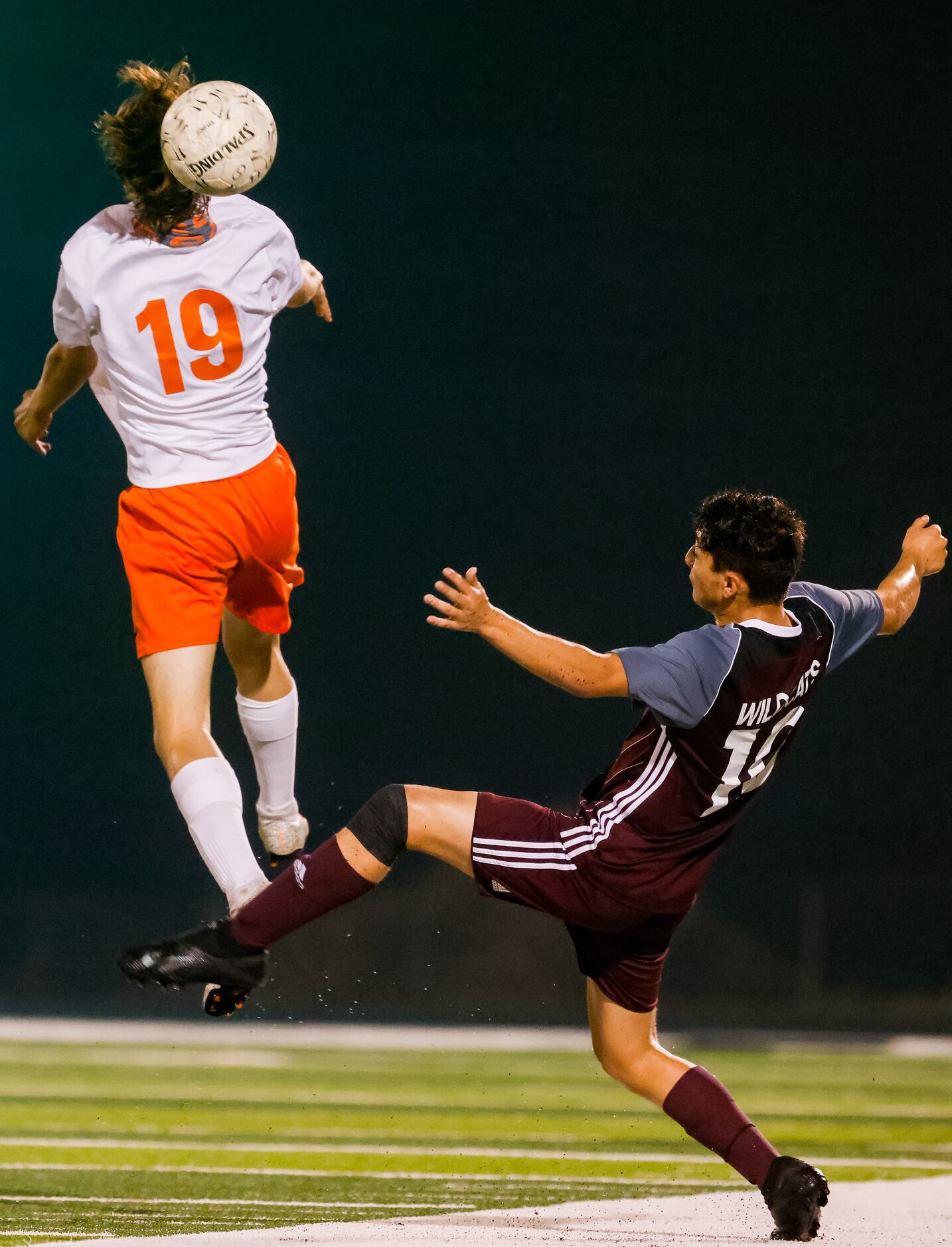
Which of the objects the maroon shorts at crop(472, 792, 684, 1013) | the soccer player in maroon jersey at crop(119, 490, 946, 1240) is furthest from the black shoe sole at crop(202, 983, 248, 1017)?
the maroon shorts at crop(472, 792, 684, 1013)

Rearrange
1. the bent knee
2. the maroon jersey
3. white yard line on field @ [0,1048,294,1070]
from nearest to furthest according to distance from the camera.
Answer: the maroon jersey, the bent knee, white yard line on field @ [0,1048,294,1070]

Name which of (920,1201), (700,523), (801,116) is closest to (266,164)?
(700,523)

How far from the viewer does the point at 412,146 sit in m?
8.08

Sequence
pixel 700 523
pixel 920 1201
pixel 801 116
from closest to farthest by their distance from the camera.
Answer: pixel 700 523, pixel 920 1201, pixel 801 116

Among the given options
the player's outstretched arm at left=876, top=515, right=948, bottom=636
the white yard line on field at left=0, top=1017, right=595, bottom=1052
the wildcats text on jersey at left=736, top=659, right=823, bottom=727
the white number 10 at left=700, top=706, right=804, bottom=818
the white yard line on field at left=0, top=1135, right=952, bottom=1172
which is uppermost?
the player's outstretched arm at left=876, top=515, right=948, bottom=636

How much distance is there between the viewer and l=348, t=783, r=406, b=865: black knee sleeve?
2.96 m

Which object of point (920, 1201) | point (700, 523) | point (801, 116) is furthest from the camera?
point (801, 116)

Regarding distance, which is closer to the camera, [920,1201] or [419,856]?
[920,1201]

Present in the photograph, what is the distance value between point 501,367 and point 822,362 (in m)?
1.77

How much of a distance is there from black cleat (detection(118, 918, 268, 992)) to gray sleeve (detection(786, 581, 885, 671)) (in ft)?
4.21

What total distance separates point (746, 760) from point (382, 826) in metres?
0.71

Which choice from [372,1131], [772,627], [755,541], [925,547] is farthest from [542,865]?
[372,1131]

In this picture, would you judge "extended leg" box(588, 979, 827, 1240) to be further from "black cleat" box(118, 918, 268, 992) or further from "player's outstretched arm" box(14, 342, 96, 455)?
"player's outstretched arm" box(14, 342, 96, 455)

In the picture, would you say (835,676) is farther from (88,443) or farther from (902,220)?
(88,443)
